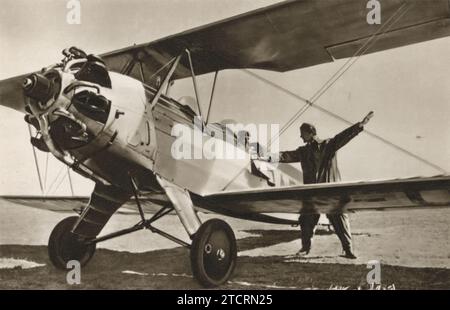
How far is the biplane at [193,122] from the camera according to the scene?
4.02 m

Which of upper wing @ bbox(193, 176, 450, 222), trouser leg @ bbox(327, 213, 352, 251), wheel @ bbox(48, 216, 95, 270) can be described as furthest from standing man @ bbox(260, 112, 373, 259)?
wheel @ bbox(48, 216, 95, 270)

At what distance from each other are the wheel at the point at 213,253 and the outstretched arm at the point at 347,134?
6.92ft

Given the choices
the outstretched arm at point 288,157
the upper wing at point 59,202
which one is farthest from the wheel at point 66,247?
→ the outstretched arm at point 288,157

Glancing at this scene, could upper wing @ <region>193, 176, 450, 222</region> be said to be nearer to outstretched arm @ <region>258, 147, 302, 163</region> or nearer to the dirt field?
the dirt field

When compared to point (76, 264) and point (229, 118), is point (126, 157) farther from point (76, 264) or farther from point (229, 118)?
point (229, 118)

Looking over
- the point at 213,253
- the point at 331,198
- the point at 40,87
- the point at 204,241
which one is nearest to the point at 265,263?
the point at 331,198

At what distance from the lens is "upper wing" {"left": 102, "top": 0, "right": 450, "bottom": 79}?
4.40 m

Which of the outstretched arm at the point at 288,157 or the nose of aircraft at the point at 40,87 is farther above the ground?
the nose of aircraft at the point at 40,87

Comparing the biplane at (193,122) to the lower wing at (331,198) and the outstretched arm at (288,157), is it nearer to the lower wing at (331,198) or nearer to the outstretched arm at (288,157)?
the lower wing at (331,198)

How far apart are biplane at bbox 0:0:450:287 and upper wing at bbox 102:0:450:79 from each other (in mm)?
12

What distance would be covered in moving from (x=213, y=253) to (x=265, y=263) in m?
1.73
